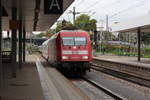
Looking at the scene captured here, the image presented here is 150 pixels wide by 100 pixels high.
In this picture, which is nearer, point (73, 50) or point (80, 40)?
point (73, 50)

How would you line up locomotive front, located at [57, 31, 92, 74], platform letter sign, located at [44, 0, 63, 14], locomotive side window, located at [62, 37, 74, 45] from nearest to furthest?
platform letter sign, located at [44, 0, 63, 14]
locomotive front, located at [57, 31, 92, 74]
locomotive side window, located at [62, 37, 74, 45]

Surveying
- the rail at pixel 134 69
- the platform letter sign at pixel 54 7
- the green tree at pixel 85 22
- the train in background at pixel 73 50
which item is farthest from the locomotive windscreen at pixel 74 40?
the green tree at pixel 85 22

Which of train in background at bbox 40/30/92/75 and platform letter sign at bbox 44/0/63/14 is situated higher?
platform letter sign at bbox 44/0/63/14

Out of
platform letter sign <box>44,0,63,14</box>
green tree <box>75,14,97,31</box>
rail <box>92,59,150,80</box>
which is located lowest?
rail <box>92,59,150,80</box>

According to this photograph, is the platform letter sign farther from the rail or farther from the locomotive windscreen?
the rail

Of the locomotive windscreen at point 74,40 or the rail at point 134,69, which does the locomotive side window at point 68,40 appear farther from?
the rail at point 134,69

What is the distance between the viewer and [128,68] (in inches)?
1068

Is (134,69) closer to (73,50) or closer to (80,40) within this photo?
(80,40)

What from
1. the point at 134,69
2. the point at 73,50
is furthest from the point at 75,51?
the point at 134,69

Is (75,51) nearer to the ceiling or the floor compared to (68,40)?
nearer to the floor

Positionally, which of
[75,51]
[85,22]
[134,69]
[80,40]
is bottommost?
[134,69]

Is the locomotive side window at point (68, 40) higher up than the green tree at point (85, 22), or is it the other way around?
the green tree at point (85, 22)

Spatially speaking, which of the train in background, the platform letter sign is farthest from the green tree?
the platform letter sign

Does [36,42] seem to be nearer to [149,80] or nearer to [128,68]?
[128,68]
